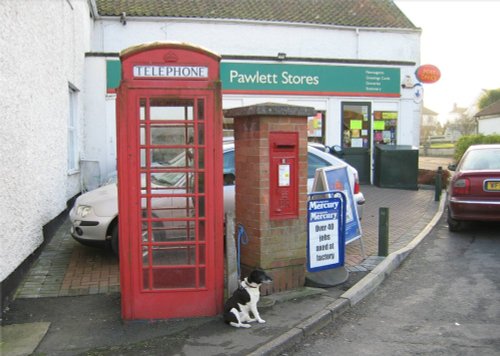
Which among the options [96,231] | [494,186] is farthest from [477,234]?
[96,231]

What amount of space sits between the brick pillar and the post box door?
0.71m

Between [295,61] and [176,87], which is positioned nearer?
[176,87]

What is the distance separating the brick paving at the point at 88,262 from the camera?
5.84 metres

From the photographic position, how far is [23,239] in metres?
5.99

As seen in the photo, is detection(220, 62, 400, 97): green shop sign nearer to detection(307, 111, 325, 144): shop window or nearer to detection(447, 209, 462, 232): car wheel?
detection(307, 111, 325, 144): shop window

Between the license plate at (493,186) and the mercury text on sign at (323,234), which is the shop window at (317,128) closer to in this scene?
the license plate at (493,186)

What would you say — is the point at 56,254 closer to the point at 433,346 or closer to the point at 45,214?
the point at 45,214

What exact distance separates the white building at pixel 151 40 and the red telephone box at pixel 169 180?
1.55 metres

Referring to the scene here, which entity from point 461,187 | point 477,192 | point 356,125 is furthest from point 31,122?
point 356,125

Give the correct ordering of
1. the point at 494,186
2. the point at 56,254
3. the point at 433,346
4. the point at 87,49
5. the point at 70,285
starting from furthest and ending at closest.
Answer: the point at 87,49 < the point at 494,186 < the point at 56,254 < the point at 70,285 < the point at 433,346

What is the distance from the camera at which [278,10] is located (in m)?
19.0

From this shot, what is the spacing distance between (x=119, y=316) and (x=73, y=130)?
7.53 m

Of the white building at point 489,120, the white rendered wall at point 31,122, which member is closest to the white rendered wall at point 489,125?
the white building at point 489,120

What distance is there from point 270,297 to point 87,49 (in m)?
11.0
